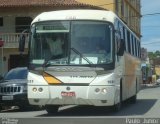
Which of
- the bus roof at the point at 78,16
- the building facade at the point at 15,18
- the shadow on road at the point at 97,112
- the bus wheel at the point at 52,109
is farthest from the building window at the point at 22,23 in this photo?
the bus roof at the point at 78,16

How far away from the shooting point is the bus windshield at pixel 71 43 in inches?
624

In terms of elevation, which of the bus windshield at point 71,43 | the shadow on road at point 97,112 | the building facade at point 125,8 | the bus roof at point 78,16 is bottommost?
the shadow on road at point 97,112

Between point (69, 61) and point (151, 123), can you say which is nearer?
point (151, 123)

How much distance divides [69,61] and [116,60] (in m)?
1.56

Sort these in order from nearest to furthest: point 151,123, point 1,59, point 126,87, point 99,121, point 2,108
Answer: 1. point 151,123
2. point 99,121
3. point 126,87
4. point 2,108
5. point 1,59

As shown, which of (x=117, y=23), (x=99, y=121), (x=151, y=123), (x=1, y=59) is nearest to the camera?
(x=151, y=123)

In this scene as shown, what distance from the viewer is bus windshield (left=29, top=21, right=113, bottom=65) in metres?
15.9

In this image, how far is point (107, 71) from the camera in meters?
15.7

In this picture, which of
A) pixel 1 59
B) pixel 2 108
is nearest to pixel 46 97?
pixel 2 108

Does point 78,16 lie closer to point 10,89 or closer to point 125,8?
point 10,89

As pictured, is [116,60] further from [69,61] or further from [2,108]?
[2,108]

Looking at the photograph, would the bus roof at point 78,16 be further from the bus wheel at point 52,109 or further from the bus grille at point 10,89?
the bus grille at point 10,89

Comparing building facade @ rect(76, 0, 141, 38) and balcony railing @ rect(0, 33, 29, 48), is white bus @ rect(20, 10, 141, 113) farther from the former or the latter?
building facade @ rect(76, 0, 141, 38)

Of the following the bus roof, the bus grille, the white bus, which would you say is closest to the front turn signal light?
the white bus
